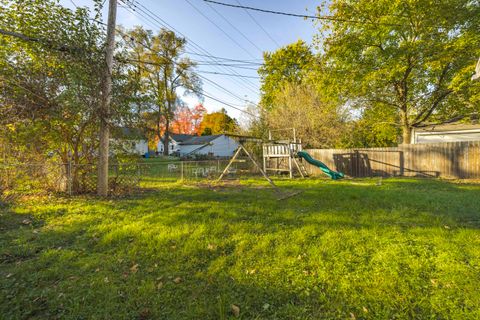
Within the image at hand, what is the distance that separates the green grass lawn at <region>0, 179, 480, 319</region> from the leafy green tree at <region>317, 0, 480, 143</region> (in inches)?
350

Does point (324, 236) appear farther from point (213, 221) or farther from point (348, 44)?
point (348, 44)

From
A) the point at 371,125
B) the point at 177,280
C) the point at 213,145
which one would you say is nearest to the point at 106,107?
the point at 177,280

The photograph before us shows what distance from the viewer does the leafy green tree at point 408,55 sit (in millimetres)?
10117

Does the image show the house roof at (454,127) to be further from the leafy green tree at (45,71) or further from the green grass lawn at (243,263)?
the leafy green tree at (45,71)

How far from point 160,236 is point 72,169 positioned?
494 cm

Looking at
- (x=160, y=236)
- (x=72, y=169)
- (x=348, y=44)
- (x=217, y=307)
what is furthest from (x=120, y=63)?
(x=348, y=44)

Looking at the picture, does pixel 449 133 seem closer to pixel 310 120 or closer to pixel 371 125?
pixel 371 125

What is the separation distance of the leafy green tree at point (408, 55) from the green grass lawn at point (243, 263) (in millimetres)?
8895

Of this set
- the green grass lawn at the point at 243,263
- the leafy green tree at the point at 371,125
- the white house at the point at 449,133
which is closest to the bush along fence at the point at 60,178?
the green grass lawn at the point at 243,263

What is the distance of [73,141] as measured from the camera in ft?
21.6

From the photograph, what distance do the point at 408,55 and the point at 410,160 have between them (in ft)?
16.9

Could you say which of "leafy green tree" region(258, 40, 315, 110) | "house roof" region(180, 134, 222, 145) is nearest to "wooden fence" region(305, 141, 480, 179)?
"leafy green tree" region(258, 40, 315, 110)

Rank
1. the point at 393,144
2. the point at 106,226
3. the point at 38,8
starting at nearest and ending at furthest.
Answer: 1. the point at 106,226
2. the point at 38,8
3. the point at 393,144

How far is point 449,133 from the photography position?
1636cm
